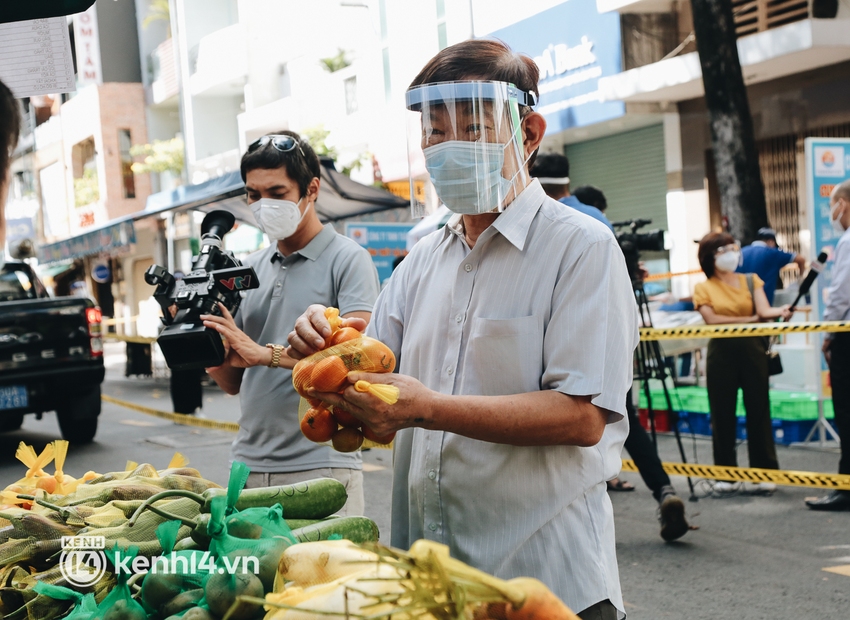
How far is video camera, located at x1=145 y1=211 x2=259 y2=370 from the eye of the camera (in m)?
2.66

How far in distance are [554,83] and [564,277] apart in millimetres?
15207

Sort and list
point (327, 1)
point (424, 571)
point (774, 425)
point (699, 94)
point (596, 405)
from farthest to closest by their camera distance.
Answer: point (327, 1)
point (699, 94)
point (774, 425)
point (596, 405)
point (424, 571)

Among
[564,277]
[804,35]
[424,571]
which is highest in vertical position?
[804,35]

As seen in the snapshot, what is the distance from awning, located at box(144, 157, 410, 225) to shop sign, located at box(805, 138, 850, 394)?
5.29 m

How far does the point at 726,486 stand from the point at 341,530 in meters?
5.47

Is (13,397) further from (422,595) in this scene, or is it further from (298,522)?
(422,595)

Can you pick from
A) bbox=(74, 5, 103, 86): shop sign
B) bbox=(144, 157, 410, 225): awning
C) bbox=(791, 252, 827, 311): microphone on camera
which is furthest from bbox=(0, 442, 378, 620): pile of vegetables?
bbox=(74, 5, 103, 86): shop sign

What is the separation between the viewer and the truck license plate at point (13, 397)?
345 inches

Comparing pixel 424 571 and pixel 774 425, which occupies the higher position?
pixel 424 571

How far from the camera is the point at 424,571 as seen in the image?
3.95ft

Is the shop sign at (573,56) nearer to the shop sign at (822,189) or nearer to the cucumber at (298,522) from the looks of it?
the shop sign at (822,189)

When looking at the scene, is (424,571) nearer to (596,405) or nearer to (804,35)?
(596,405)

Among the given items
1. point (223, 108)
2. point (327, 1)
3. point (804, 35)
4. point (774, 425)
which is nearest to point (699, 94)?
point (804, 35)

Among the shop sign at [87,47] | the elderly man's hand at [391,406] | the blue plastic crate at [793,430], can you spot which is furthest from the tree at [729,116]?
the shop sign at [87,47]
